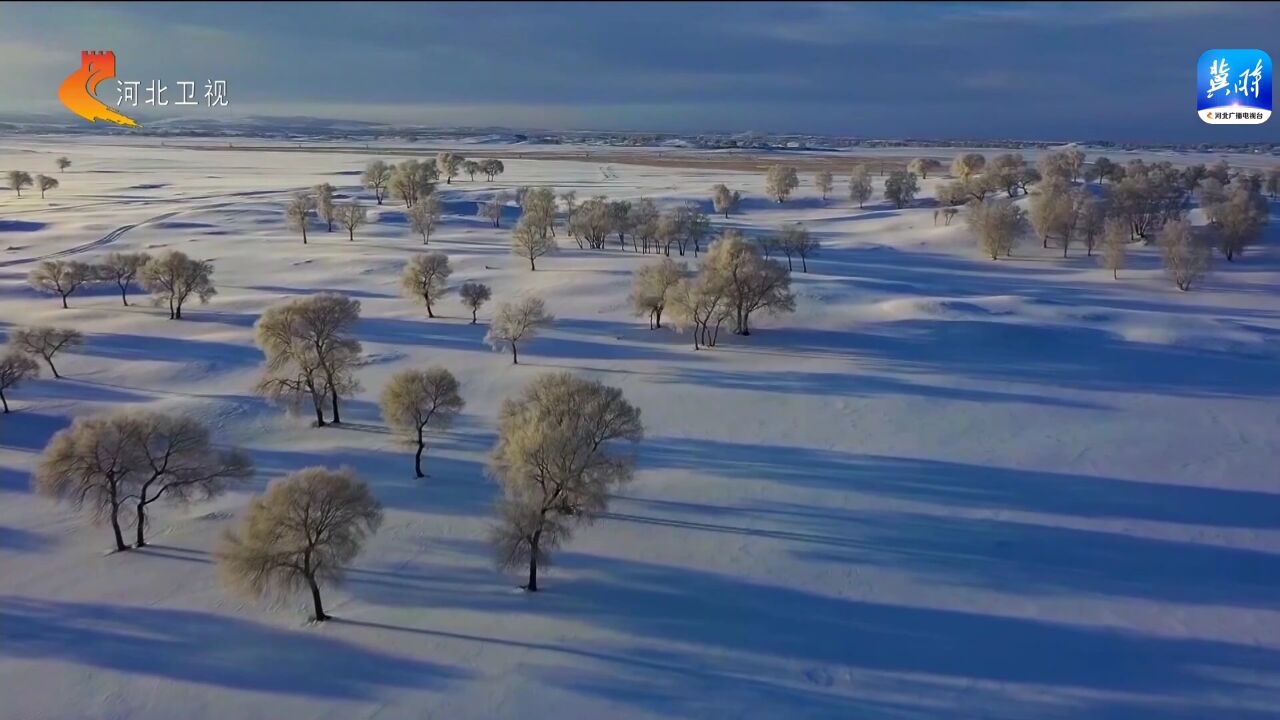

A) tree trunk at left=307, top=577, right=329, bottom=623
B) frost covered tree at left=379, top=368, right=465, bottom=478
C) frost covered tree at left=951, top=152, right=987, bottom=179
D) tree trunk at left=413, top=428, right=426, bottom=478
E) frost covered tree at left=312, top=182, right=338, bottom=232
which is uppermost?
frost covered tree at left=951, top=152, right=987, bottom=179

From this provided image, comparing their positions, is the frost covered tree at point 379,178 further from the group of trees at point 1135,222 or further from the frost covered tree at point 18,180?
the group of trees at point 1135,222

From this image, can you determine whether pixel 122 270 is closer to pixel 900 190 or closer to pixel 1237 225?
pixel 1237 225

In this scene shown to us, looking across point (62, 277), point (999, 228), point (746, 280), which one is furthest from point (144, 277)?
point (999, 228)

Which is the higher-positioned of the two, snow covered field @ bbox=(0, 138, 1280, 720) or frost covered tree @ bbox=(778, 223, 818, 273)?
frost covered tree @ bbox=(778, 223, 818, 273)

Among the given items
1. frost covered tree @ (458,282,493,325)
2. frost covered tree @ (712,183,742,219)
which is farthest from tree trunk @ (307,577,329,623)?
frost covered tree @ (712,183,742,219)

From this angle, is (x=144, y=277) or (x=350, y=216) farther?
(x=350, y=216)

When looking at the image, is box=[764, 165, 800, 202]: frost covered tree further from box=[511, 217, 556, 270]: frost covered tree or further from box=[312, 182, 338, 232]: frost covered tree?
box=[312, 182, 338, 232]: frost covered tree

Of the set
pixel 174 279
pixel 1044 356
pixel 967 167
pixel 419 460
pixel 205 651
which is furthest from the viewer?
pixel 967 167

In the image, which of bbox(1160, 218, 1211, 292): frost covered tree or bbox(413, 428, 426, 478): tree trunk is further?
bbox(1160, 218, 1211, 292): frost covered tree
